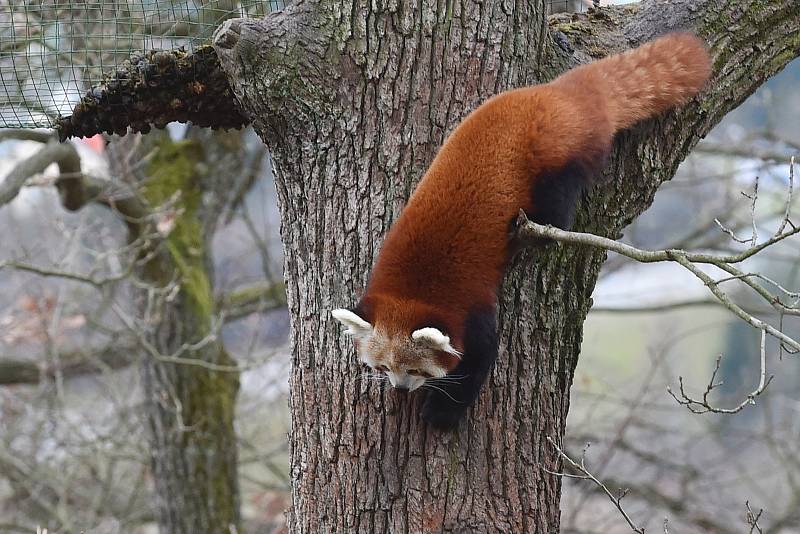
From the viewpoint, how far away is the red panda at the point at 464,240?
2719mm

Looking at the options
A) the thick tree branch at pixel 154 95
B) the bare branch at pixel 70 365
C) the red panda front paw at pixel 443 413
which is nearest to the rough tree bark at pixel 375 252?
the red panda front paw at pixel 443 413

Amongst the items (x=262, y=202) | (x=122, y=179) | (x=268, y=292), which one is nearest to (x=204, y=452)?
(x=268, y=292)

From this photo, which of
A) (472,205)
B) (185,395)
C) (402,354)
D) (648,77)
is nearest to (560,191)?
(472,205)

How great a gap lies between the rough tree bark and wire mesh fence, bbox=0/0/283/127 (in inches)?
27.9

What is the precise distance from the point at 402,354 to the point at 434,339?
15 centimetres

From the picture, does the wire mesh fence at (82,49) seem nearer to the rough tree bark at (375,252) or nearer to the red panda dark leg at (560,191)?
the rough tree bark at (375,252)

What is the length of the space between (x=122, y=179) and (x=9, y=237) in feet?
12.9

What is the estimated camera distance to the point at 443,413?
Result: 269cm

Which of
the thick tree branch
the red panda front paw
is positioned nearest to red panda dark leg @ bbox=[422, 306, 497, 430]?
the red panda front paw

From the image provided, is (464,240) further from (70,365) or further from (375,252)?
(70,365)

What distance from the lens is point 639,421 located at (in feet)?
23.3

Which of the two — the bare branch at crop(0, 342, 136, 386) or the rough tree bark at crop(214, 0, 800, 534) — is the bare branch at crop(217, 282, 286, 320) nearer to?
the bare branch at crop(0, 342, 136, 386)

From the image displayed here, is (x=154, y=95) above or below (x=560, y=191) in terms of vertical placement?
above

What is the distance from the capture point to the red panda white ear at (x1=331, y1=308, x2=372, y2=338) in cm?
259
